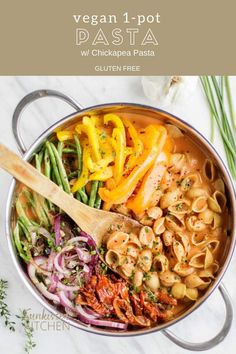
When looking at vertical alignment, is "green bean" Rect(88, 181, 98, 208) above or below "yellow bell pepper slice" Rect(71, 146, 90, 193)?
below

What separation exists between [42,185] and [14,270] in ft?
1.95

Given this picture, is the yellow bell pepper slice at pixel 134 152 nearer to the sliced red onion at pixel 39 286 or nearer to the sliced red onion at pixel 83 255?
the sliced red onion at pixel 83 255

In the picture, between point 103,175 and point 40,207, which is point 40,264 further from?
point 103,175

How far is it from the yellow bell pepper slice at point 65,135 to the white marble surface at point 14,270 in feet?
0.70

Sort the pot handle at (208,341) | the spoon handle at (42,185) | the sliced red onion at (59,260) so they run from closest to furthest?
1. the spoon handle at (42,185)
2. the sliced red onion at (59,260)
3. the pot handle at (208,341)

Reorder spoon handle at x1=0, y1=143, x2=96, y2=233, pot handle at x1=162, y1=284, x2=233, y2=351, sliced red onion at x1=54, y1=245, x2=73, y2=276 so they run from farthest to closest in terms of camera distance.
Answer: pot handle at x1=162, y1=284, x2=233, y2=351 → sliced red onion at x1=54, y1=245, x2=73, y2=276 → spoon handle at x1=0, y1=143, x2=96, y2=233

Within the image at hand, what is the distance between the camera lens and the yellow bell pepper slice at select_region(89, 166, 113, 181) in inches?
116

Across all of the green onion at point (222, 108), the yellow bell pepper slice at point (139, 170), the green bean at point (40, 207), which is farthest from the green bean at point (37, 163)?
the green onion at point (222, 108)

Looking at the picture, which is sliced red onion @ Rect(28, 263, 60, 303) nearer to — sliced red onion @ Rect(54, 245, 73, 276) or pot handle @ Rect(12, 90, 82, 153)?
sliced red onion @ Rect(54, 245, 73, 276)

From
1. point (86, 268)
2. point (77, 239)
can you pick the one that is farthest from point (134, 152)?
point (86, 268)

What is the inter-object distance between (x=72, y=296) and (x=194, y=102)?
1.30 meters

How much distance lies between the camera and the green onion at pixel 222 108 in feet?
10.5

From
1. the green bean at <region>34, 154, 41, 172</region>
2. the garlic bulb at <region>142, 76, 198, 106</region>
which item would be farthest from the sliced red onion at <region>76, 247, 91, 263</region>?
the garlic bulb at <region>142, 76, 198, 106</region>
